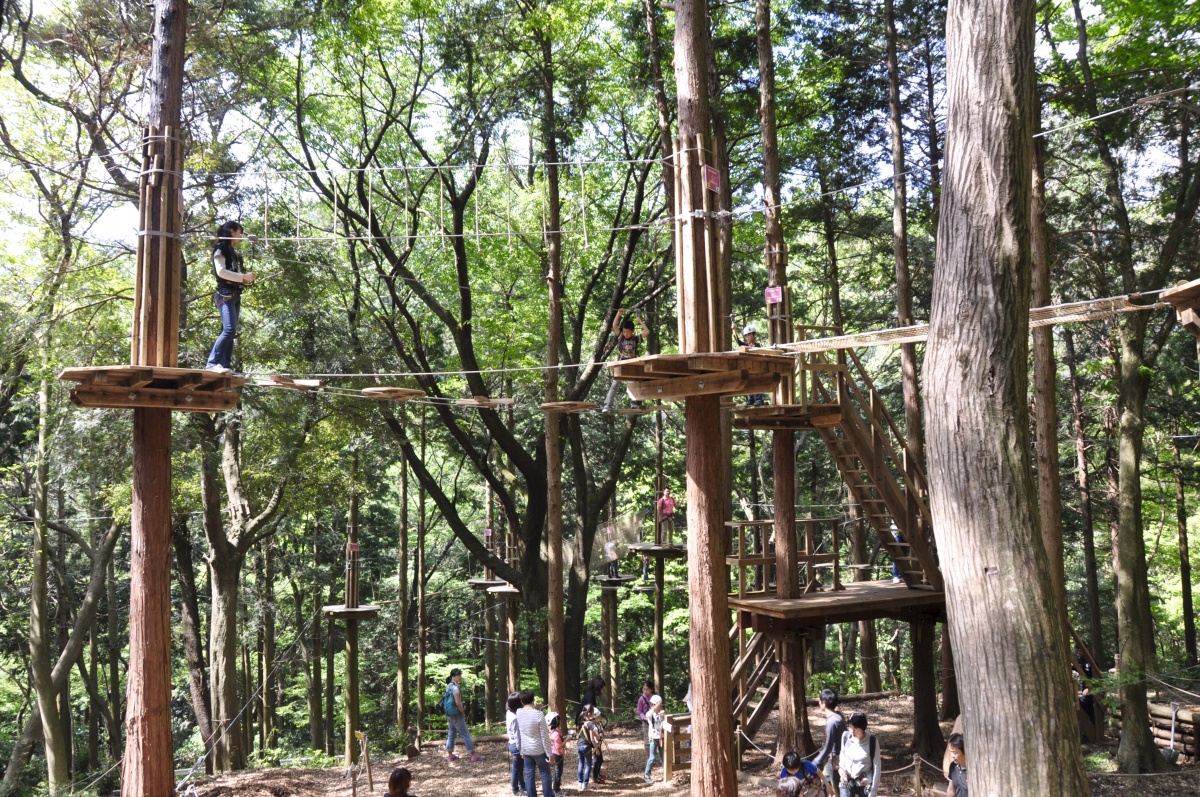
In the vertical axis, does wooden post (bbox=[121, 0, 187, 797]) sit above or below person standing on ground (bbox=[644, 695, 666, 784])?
above

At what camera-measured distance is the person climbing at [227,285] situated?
25.3ft

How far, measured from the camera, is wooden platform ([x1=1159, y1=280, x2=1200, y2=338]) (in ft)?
19.5

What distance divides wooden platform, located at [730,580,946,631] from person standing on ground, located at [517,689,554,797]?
334 centimetres

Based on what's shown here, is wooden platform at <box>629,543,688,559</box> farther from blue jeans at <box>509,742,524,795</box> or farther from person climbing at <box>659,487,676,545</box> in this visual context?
blue jeans at <box>509,742,524,795</box>

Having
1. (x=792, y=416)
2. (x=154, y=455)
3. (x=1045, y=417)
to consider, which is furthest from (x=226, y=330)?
(x=1045, y=417)

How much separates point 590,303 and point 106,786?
1497cm

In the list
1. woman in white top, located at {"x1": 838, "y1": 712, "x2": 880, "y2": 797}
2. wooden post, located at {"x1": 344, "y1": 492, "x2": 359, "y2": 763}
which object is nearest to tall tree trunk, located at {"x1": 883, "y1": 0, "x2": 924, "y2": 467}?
woman in white top, located at {"x1": 838, "y1": 712, "x2": 880, "y2": 797}

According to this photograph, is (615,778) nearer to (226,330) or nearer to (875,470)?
(875,470)

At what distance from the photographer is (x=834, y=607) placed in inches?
429

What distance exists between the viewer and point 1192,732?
1247 centimetres

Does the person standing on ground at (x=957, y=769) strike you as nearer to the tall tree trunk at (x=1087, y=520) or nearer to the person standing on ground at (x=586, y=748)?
the person standing on ground at (x=586, y=748)

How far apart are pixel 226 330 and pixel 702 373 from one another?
14.3ft

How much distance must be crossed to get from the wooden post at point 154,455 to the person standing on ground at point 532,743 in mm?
3516

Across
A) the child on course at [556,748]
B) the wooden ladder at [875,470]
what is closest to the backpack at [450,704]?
the child on course at [556,748]
